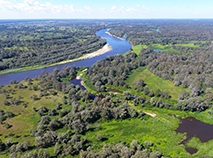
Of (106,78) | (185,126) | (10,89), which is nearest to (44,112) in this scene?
(10,89)

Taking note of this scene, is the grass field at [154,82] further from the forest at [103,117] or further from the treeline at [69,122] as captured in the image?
the treeline at [69,122]

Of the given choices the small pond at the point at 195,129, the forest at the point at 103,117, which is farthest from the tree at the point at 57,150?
the small pond at the point at 195,129

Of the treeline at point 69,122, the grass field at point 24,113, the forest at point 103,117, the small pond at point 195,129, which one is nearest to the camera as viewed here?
the treeline at point 69,122

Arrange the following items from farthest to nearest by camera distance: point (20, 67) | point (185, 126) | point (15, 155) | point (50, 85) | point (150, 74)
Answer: point (20, 67)
point (150, 74)
point (50, 85)
point (185, 126)
point (15, 155)

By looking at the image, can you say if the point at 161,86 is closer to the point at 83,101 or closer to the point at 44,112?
the point at 83,101

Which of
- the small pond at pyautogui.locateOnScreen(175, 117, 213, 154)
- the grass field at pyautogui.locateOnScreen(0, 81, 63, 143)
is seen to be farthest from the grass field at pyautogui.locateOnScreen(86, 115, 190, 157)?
the grass field at pyautogui.locateOnScreen(0, 81, 63, 143)

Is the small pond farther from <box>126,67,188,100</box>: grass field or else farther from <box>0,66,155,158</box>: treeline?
<box>126,67,188,100</box>: grass field

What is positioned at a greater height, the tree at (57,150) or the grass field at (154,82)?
the grass field at (154,82)

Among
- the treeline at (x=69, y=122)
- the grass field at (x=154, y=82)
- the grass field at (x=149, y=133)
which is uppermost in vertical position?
the grass field at (x=154, y=82)
